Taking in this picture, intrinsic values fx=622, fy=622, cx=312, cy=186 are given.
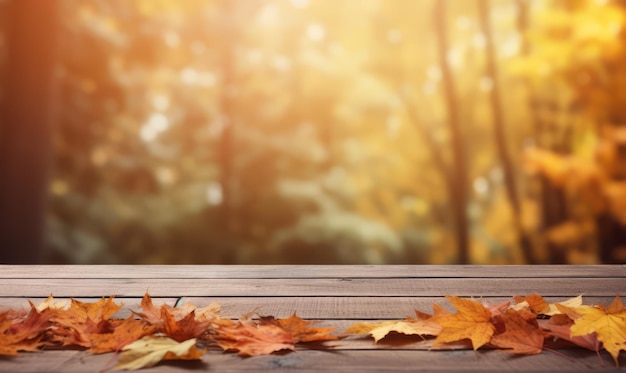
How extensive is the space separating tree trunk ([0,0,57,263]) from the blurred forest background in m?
0.02

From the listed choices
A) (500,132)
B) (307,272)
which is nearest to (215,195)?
(500,132)

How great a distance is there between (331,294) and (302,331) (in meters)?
0.45

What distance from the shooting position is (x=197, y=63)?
12227 millimetres

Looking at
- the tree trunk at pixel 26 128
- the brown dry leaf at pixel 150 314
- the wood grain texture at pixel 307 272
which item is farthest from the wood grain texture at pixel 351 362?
the tree trunk at pixel 26 128

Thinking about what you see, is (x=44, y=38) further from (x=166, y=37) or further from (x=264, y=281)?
(x=264, y=281)

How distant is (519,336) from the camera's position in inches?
48.0

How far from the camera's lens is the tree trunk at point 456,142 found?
367 inches

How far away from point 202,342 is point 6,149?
232 inches

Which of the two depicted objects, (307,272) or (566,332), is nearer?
(566,332)

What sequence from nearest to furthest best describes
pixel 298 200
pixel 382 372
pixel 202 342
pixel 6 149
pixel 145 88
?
1. pixel 382 372
2. pixel 202 342
3. pixel 6 149
4. pixel 145 88
5. pixel 298 200

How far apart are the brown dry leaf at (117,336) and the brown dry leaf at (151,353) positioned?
33mm

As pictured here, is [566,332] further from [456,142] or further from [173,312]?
[456,142]

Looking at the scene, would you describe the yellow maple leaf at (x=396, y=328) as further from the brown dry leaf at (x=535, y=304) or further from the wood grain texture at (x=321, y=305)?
the brown dry leaf at (x=535, y=304)

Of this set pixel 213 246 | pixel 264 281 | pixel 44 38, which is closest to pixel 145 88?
pixel 213 246
